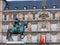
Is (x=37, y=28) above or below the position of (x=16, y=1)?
below

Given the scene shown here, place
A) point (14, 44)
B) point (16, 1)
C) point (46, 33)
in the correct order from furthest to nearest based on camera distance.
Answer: point (16, 1) → point (46, 33) → point (14, 44)

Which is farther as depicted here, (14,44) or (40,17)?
(40,17)

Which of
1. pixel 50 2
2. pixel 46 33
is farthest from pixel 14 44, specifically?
pixel 50 2

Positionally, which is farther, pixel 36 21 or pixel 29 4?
pixel 29 4

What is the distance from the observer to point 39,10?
270 ft

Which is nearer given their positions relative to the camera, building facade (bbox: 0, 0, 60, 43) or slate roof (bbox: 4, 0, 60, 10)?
building facade (bbox: 0, 0, 60, 43)

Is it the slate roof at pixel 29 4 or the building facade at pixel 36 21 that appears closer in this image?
the building facade at pixel 36 21

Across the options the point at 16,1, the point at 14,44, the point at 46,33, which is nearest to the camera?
the point at 14,44

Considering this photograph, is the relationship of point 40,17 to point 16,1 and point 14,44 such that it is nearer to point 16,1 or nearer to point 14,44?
point 16,1

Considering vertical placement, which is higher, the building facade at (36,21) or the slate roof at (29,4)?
the slate roof at (29,4)

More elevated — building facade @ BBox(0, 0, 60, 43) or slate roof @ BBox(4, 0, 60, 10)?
slate roof @ BBox(4, 0, 60, 10)

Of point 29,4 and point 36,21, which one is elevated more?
point 29,4

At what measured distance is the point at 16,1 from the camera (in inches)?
3460

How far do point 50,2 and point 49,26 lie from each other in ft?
26.4
